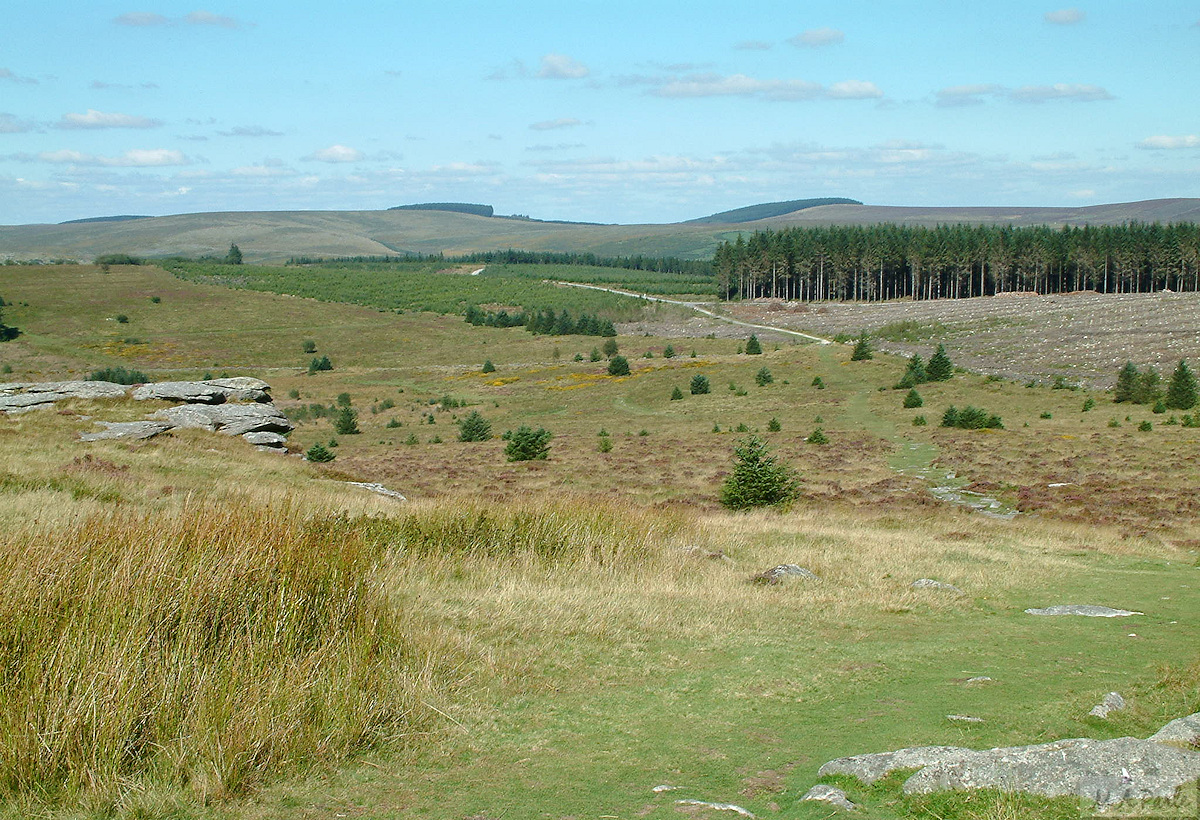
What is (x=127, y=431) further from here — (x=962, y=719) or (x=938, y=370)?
(x=938, y=370)

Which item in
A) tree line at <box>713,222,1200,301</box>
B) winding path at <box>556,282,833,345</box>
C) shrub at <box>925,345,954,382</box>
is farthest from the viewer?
tree line at <box>713,222,1200,301</box>

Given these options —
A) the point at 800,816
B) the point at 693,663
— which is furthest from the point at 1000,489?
the point at 800,816

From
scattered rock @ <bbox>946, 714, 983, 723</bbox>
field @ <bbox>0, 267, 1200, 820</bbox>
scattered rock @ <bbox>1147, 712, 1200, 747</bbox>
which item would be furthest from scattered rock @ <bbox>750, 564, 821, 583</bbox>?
scattered rock @ <bbox>1147, 712, 1200, 747</bbox>

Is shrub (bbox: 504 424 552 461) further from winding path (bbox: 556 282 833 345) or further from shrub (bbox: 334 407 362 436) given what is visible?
winding path (bbox: 556 282 833 345)

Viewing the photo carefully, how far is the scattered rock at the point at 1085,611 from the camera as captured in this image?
10727 mm

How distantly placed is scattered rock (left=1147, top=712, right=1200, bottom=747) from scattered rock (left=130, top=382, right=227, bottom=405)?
35.6 m

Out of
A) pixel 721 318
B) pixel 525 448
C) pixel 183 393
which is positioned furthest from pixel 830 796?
pixel 721 318

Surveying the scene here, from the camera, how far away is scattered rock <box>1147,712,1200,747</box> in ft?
17.5

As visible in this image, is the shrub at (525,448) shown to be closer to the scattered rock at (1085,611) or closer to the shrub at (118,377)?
the scattered rock at (1085,611)

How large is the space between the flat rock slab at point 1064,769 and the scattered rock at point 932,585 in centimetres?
702

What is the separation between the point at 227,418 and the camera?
1302 inches

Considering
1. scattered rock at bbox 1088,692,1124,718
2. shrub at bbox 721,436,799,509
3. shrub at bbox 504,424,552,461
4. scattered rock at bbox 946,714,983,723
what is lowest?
shrub at bbox 504,424,552,461

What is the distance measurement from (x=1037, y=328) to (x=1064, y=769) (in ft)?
308

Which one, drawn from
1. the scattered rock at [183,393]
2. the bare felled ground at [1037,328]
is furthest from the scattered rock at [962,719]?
the bare felled ground at [1037,328]
